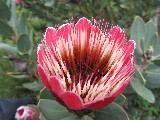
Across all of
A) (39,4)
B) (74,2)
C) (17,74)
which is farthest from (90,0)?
(17,74)

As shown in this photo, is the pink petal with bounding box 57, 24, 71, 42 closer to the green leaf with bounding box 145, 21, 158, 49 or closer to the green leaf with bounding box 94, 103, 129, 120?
the green leaf with bounding box 94, 103, 129, 120

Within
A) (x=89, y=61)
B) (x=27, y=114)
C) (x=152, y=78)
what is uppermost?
(x=89, y=61)

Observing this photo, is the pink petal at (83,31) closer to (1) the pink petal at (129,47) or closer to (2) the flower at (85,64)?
(2) the flower at (85,64)

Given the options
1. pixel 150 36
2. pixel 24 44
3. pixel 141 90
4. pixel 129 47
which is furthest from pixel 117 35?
pixel 24 44

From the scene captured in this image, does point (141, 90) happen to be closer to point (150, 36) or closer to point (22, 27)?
point (150, 36)

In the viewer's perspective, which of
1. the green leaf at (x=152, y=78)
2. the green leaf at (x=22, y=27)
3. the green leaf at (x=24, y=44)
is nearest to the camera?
the green leaf at (x=152, y=78)

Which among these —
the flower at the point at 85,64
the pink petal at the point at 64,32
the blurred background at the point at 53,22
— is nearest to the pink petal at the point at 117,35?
the flower at the point at 85,64
